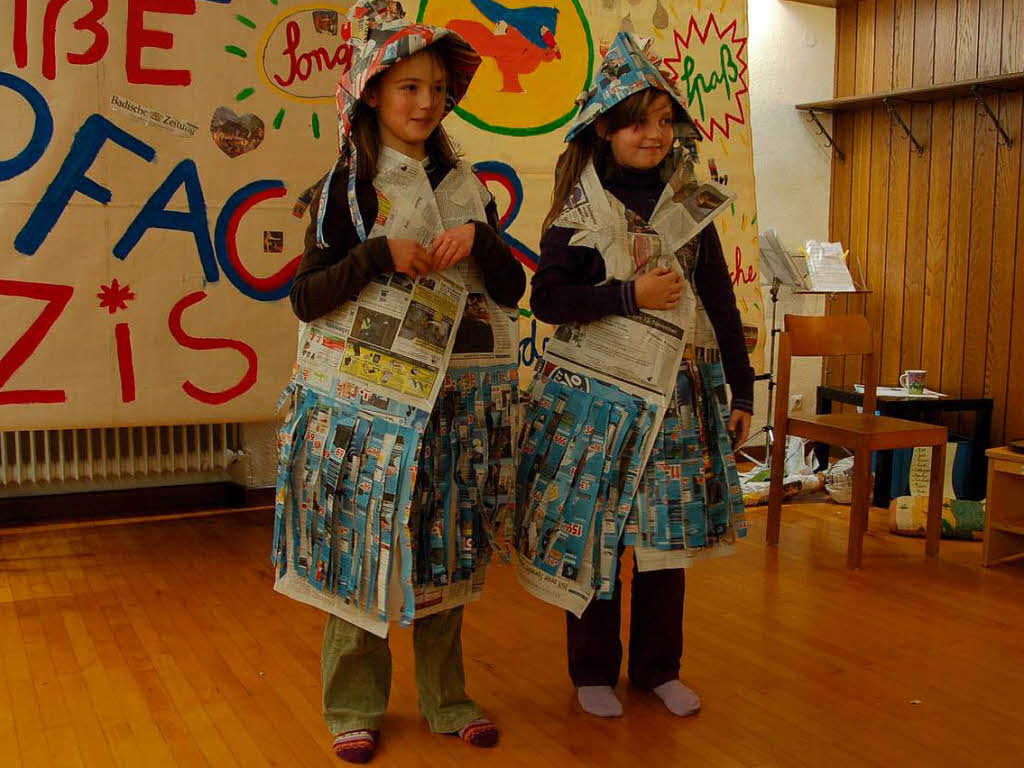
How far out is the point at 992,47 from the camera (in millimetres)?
3953

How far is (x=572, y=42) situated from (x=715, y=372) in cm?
180

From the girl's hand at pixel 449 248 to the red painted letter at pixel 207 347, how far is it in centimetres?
161

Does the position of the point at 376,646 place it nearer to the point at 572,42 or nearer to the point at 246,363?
the point at 246,363

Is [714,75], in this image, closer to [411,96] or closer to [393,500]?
[411,96]

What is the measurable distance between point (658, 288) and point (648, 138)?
260mm

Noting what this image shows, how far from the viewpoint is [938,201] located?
4.22 m

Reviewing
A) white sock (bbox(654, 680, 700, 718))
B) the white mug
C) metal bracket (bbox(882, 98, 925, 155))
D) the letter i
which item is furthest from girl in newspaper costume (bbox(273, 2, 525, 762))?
metal bracket (bbox(882, 98, 925, 155))

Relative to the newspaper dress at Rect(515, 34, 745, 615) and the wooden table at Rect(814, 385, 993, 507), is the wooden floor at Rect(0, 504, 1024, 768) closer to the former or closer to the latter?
the newspaper dress at Rect(515, 34, 745, 615)

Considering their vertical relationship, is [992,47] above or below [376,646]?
above

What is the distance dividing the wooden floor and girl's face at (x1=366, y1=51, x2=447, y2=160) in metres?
1.02

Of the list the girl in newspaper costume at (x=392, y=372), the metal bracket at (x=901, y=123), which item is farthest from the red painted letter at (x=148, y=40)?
the metal bracket at (x=901, y=123)

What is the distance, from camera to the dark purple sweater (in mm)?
1708

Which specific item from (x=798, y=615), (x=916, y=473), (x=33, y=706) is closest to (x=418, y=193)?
(x=33, y=706)

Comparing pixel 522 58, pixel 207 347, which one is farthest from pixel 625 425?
pixel 522 58
